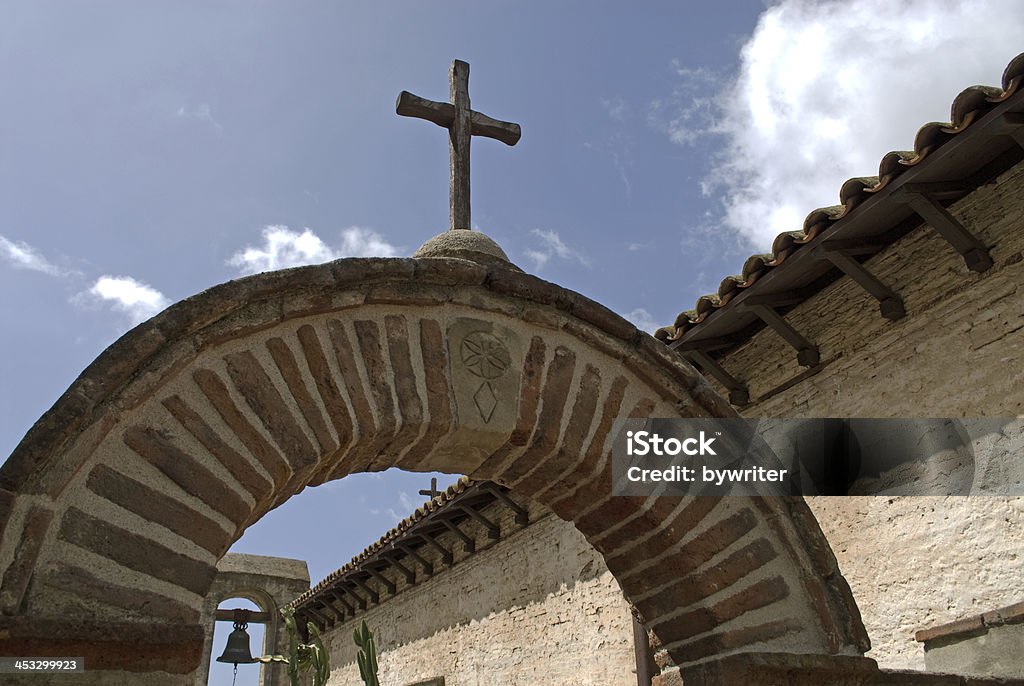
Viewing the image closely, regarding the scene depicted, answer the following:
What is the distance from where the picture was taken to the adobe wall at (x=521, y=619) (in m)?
6.96

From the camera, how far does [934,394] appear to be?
4.59 metres

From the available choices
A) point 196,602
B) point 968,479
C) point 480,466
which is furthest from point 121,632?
point 968,479

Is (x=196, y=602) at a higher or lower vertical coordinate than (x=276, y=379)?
lower

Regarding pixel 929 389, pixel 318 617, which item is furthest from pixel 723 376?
pixel 318 617

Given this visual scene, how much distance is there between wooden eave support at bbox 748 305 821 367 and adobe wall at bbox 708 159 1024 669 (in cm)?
10

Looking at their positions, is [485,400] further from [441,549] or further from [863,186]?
[441,549]

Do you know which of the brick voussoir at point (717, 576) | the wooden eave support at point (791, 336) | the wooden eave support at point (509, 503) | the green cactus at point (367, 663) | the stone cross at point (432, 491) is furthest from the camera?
the stone cross at point (432, 491)

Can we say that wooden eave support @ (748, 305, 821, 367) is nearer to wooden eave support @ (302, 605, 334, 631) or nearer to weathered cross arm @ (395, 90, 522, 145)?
weathered cross arm @ (395, 90, 522, 145)

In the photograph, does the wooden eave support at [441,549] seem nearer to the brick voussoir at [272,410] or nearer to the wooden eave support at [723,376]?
the wooden eave support at [723,376]

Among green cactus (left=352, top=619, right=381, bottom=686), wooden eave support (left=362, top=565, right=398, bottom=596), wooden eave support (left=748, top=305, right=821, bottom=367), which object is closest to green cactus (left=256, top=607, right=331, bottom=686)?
green cactus (left=352, top=619, right=381, bottom=686)

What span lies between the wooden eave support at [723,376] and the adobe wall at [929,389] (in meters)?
0.61

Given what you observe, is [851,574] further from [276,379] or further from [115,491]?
[115,491]

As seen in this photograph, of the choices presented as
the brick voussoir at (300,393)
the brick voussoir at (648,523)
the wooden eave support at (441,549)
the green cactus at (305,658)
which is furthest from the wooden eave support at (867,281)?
the wooden eave support at (441,549)

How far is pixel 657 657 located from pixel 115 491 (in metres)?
1.92
